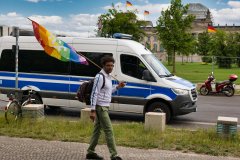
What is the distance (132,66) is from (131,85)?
1.81 ft

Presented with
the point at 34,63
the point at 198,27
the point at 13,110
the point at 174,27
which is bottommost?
the point at 13,110

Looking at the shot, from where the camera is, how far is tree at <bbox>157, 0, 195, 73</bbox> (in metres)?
40.0

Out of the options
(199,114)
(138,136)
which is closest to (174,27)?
(199,114)

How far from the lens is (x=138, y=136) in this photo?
9.28 meters

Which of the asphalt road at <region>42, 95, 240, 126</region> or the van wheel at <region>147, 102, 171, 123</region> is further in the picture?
the asphalt road at <region>42, 95, 240, 126</region>

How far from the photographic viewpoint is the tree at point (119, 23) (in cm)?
4166

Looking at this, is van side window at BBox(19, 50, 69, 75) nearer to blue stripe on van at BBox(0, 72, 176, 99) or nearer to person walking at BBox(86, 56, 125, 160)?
blue stripe on van at BBox(0, 72, 176, 99)

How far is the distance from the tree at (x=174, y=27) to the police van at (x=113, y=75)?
2716 centimetres

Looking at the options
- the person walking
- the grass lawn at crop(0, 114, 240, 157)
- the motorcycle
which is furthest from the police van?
the motorcycle

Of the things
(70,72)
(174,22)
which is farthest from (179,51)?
(70,72)

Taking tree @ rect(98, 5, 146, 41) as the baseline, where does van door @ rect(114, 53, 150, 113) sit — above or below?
below

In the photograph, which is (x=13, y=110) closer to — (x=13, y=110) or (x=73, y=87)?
(x=13, y=110)

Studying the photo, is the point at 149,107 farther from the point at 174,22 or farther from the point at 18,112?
the point at 174,22

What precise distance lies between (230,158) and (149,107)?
15.1ft
